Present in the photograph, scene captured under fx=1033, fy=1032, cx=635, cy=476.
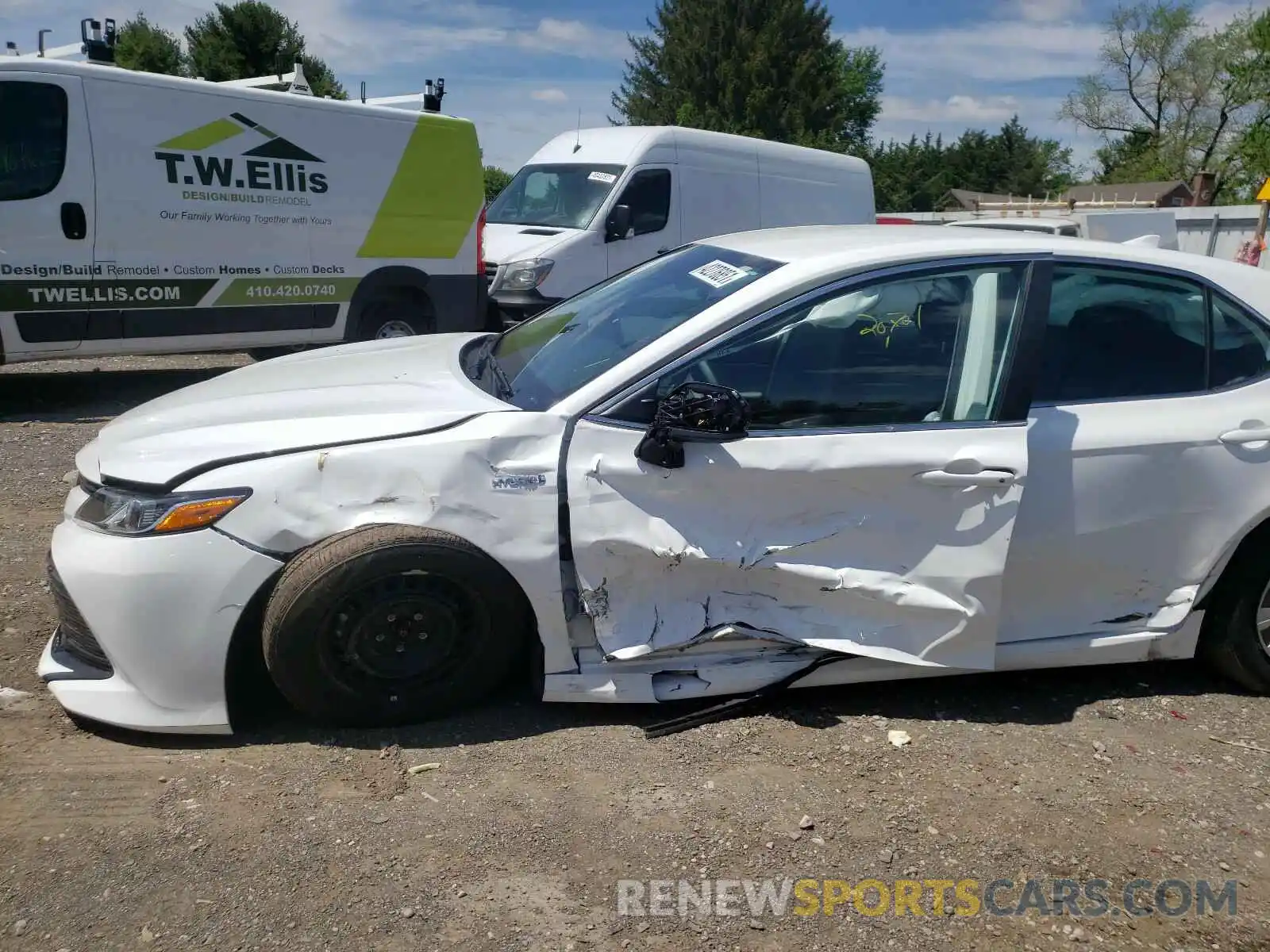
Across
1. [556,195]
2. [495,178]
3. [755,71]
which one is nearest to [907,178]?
[755,71]

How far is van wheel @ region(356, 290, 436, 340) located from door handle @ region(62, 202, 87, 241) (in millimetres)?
2370

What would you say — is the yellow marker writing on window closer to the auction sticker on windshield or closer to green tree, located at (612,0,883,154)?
the auction sticker on windshield

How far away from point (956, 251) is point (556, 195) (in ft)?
26.4

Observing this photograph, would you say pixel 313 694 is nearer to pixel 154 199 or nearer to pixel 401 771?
pixel 401 771

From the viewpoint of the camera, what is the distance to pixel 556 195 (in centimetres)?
1094

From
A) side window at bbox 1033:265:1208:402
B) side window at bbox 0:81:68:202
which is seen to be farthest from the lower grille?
side window at bbox 0:81:68:202

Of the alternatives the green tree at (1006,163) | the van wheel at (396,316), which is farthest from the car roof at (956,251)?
the green tree at (1006,163)

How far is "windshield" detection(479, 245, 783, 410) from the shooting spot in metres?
3.37

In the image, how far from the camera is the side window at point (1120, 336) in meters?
3.43

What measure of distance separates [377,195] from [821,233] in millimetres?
6124

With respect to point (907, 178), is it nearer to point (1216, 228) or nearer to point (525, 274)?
point (1216, 228)

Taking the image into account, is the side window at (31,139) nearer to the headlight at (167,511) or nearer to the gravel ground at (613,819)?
the gravel ground at (613,819)

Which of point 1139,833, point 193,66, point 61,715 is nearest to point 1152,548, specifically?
point 1139,833

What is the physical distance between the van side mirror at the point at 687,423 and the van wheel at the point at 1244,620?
1.90 metres
